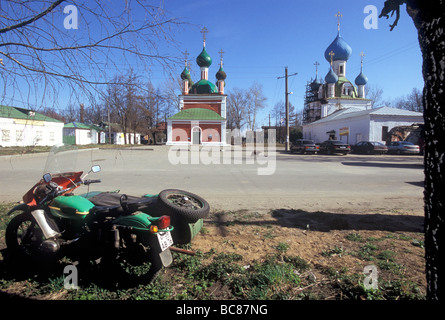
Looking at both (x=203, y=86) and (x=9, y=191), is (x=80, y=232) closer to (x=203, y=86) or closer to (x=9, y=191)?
(x=9, y=191)

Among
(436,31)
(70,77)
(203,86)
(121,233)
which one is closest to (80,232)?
(121,233)

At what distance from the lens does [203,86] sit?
157 ft

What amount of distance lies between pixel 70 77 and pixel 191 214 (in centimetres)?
232

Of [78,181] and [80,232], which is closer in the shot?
[80,232]

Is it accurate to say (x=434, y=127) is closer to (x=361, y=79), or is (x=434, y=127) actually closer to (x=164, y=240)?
(x=164, y=240)

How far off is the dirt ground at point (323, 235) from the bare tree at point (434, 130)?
3.74ft

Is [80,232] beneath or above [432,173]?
beneath

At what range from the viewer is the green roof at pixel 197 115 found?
138ft

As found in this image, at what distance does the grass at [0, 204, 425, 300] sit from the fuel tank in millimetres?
683

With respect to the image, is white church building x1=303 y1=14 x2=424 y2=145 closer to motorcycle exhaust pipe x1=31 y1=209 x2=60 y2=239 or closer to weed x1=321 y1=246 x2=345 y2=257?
weed x1=321 y1=246 x2=345 y2=257

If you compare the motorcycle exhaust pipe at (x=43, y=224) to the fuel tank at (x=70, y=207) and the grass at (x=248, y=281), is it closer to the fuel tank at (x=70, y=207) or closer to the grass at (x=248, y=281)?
the fuel tank at (x=70, y=207)

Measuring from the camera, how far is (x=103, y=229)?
288cm
